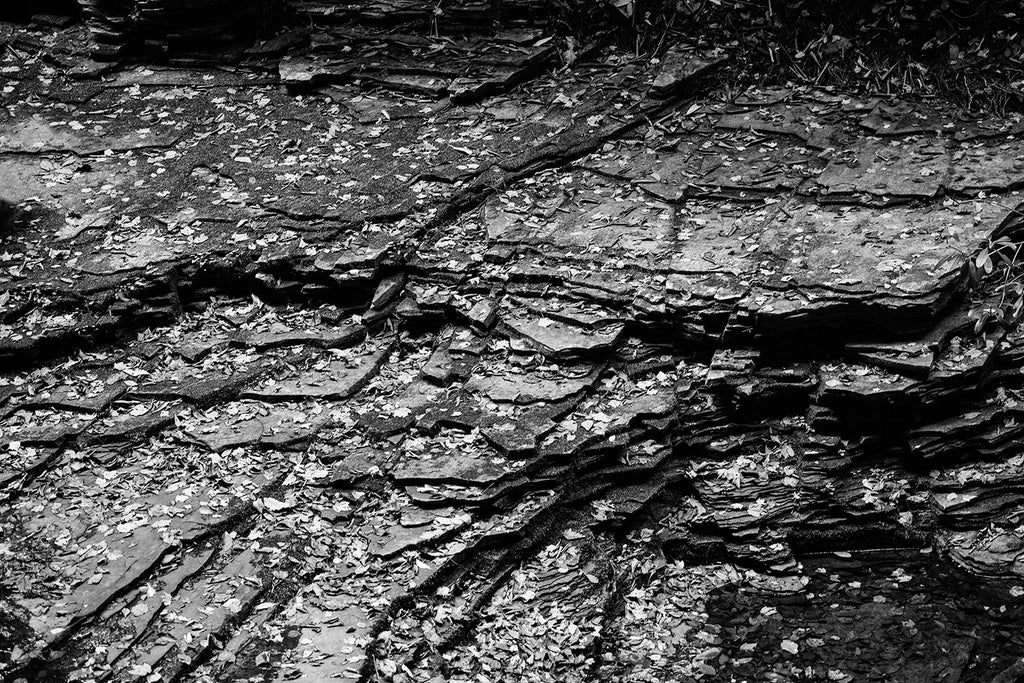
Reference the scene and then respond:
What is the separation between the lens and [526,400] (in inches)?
216

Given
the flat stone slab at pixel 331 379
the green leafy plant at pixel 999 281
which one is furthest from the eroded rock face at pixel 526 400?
the green leafy plant at pixel 999 281

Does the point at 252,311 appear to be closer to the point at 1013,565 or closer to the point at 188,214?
the point at 188,214

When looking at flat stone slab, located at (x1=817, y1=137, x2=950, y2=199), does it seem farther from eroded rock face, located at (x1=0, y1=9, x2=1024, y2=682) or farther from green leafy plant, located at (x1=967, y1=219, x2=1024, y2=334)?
green leafy plant, located at (x1=967, y1=219, x2=1024, y2=334)

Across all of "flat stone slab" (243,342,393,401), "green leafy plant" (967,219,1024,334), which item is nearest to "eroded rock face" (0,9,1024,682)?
"flat stone slab" (243,342,393,401)

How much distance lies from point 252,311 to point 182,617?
2.33 meters

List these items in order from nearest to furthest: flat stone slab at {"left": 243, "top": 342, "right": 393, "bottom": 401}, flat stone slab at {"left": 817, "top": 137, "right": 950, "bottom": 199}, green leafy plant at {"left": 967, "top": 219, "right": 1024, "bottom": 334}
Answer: green leafy plant at {"left": 967, "top": 219, "right": 1024, "bottom": 334} → flat stone slab at {"left": 243, "top": 342, "right": 393, "bottom": 401} → flat stone slab at {"left": 817, "top": 137, "right": 950, "bottom": 199}

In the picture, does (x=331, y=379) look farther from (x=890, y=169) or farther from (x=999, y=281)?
(x=999, y=281)

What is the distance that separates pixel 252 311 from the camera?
6.33 metres

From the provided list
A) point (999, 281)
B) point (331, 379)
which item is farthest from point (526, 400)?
point (999, 281)

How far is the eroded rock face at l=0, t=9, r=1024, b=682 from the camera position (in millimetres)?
Answer: 4664

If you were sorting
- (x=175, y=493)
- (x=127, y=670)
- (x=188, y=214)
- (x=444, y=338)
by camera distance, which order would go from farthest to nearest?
(x=188, y=214), (x=444, y=338), (x=175, y=493), (x=127, y=670)

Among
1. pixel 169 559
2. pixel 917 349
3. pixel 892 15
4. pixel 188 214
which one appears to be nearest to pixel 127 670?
pixel 169 559

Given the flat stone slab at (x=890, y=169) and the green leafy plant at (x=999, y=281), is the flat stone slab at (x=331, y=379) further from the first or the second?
the green leafy plant at (x=999, y=281)

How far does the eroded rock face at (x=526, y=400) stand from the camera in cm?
466
